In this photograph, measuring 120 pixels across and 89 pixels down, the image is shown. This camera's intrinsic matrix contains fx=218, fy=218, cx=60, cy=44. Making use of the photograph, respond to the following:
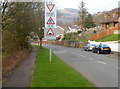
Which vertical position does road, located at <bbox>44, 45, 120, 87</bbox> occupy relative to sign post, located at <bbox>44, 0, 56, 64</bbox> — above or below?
below

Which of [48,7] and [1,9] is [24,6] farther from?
[48,7]

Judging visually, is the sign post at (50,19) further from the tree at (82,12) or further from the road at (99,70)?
→ the tree at (82,12)

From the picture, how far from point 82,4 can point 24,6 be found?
246 feet

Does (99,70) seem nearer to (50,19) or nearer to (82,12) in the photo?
(50,19)

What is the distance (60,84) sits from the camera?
8.96 m

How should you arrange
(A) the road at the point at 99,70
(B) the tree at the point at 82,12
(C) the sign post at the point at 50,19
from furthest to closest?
(B) the tree at the point at 82,12 → (C) the sign post at the point at 50,19 → (A) the road at the point at 99,70

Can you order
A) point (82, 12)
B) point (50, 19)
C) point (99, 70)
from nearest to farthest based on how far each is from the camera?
point (99, 70), point (50, 19), point (82, 12)

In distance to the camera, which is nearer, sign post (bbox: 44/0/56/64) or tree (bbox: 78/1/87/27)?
sign post (bbox: 44/0/56/64)

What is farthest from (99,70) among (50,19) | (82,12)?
(82,12)

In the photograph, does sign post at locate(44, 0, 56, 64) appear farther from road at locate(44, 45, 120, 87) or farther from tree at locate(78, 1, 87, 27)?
tree at locate(78, 1, 87, 27)

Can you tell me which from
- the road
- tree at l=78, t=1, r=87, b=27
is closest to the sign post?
the road

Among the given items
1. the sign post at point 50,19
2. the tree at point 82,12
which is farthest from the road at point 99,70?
the tree at point 82,12

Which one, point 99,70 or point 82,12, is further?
point 82,12

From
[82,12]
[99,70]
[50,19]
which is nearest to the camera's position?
[99,70]
